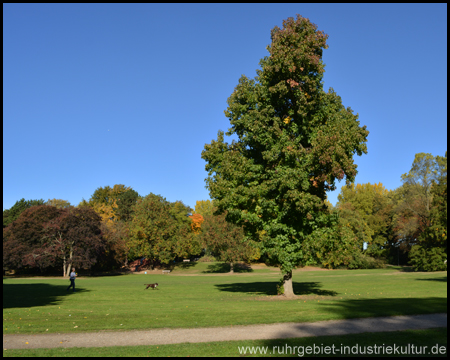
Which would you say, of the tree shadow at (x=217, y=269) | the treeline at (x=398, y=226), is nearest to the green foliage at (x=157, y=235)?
the tree shadow at (x=217, y=269)

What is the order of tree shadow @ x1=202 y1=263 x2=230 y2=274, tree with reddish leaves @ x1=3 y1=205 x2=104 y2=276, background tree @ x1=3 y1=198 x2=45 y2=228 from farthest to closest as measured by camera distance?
background tree @ x1=3 y1=198 x2=45 y2=228
tree shadow @ x1=202 y1=263 x2=230 y2=274
tree with reddish leaves @ x1=3 y1=205 x2=104 y2=276

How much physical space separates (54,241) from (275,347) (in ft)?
183

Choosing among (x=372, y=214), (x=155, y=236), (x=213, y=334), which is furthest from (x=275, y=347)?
(x=372, y=214)

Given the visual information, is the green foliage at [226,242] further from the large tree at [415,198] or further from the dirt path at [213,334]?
the dirt path at [213,334]

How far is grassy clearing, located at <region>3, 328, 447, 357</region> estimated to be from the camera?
860cm

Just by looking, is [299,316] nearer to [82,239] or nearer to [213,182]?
[213,182]

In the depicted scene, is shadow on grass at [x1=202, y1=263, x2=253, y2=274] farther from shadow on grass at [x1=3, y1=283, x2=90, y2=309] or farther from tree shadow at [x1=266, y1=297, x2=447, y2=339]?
tree shadow at [x1=266, y1=297, x2=447, y2=339]

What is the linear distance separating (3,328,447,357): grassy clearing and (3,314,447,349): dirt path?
0.59m

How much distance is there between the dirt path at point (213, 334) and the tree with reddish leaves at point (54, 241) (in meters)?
49.0

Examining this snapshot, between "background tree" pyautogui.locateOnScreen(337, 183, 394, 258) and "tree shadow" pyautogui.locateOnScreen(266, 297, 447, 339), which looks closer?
"tree shadow" pyautogui.locateOnScreen(266, 297, 447, 339)

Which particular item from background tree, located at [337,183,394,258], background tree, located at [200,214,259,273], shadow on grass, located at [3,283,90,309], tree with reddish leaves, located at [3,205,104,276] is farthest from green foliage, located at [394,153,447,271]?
tree with reddish leaves, located at [3,205,104,276]

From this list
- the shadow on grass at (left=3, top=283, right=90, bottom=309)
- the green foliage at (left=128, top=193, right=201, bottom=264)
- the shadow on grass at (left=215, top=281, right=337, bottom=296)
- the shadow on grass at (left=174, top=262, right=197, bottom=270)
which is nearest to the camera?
the shadow on grass at (left=3, top=283, right=90, bottom=309)

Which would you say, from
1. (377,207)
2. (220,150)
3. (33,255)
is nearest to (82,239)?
(33,255)

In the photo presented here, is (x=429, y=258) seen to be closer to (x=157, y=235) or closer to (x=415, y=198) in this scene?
(x=415, y=198)
